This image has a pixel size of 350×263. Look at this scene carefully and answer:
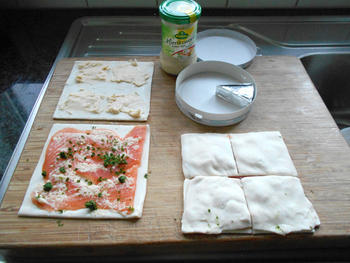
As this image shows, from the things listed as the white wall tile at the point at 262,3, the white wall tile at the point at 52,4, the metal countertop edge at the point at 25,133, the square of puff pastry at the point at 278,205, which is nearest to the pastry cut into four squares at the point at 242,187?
the square of puff pastry at the point at 278,205

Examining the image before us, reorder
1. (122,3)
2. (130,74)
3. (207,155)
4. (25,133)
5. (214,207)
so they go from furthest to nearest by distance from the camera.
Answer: (122,3)
(130,74)
(25,133)
(207,155)
(214,207)

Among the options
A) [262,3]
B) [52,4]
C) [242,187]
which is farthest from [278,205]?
[52,4]

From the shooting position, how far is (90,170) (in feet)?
2.76

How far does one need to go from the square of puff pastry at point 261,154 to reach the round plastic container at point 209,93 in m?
0.09

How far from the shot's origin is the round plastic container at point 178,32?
0.95 meters

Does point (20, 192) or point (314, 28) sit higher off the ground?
point (314, 28)

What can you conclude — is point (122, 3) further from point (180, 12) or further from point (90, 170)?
point (90, 170)

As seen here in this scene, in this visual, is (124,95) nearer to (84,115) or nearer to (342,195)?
(84,115)

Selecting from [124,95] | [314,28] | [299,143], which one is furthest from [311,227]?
[314,28]

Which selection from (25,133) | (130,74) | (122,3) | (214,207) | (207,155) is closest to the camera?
(214,207)

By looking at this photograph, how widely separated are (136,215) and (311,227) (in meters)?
0.50

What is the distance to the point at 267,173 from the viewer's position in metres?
0.83

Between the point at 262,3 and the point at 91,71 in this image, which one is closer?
the point at 91,71

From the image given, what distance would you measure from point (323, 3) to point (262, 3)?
36 cm
